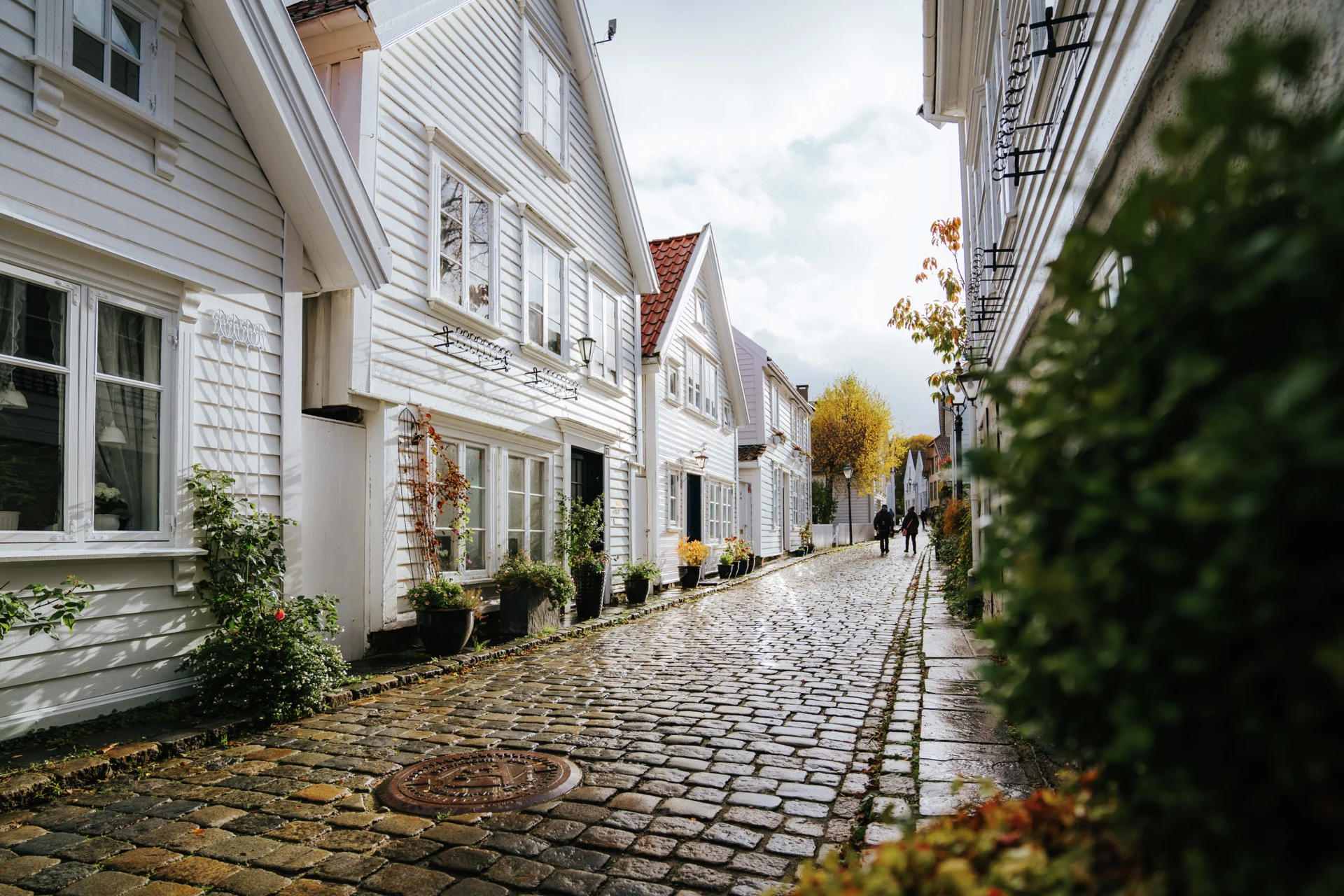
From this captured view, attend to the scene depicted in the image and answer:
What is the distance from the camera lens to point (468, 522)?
9742 millimetres

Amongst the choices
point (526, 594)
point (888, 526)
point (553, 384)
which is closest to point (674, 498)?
point (553, 384)

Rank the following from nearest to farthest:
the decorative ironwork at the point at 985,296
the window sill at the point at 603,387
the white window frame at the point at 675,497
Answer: the decorative ironwork at the point at 985,296
the window sill at the point at 603,387
the white window frame at the point at 675,497

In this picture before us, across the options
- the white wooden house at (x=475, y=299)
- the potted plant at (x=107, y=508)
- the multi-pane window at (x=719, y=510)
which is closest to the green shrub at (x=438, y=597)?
the white wooden house at (x=475, y=299)

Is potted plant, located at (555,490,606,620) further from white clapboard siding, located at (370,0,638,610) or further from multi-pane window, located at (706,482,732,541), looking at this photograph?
multi-pane window, located at (706,482,732,541)

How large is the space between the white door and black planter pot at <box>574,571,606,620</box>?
14.1 feet

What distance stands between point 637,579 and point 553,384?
3.88 m

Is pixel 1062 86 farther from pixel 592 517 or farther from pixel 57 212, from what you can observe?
pixel 592 517

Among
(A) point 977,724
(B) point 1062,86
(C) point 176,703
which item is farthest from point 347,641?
(B) point 1062,86

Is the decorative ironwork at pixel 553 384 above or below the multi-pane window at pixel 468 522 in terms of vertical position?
above

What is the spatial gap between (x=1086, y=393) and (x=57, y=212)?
628 cm

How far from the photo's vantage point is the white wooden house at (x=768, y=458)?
25.2 meters

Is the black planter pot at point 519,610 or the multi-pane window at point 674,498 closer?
the black planter pot at point 519,610

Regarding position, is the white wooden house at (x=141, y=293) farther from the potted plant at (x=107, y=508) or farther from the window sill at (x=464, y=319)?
the window sill at (x=464, y=319)

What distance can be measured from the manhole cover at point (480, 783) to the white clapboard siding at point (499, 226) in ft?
13.4
